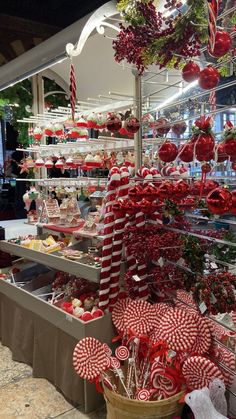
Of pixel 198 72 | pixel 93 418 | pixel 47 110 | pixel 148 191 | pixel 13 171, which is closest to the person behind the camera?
pixel 198 72

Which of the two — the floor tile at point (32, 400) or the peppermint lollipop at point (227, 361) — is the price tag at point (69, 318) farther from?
the peppermint lollipop at point (227, 361)

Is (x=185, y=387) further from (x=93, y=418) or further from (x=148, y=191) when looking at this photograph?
(x=148, y=191)

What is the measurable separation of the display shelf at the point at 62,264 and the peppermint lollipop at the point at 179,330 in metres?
0.59

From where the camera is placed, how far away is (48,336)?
8.25ft

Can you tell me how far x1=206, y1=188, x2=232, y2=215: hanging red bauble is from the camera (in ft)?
4.29

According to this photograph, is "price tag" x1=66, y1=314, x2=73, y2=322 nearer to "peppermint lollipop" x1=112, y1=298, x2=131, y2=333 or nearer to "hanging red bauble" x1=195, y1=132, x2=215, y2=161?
"peppermint lollipop" x1=112, y1=298, x2=131, y2=333

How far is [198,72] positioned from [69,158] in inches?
77.6

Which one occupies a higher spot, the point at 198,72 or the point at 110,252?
the point at 198,72

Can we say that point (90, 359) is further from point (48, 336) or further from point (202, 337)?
point (48, 336)

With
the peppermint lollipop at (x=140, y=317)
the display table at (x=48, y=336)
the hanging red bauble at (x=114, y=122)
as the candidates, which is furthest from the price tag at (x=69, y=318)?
the hanging red bauble at (x=114, y=122)

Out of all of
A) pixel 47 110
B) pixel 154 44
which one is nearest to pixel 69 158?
pixel 47 110

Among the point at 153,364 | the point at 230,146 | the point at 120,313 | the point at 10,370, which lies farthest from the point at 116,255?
the point at 10,370

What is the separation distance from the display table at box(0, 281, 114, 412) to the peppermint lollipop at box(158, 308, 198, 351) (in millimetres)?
482

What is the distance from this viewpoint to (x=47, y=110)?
4434 mm
